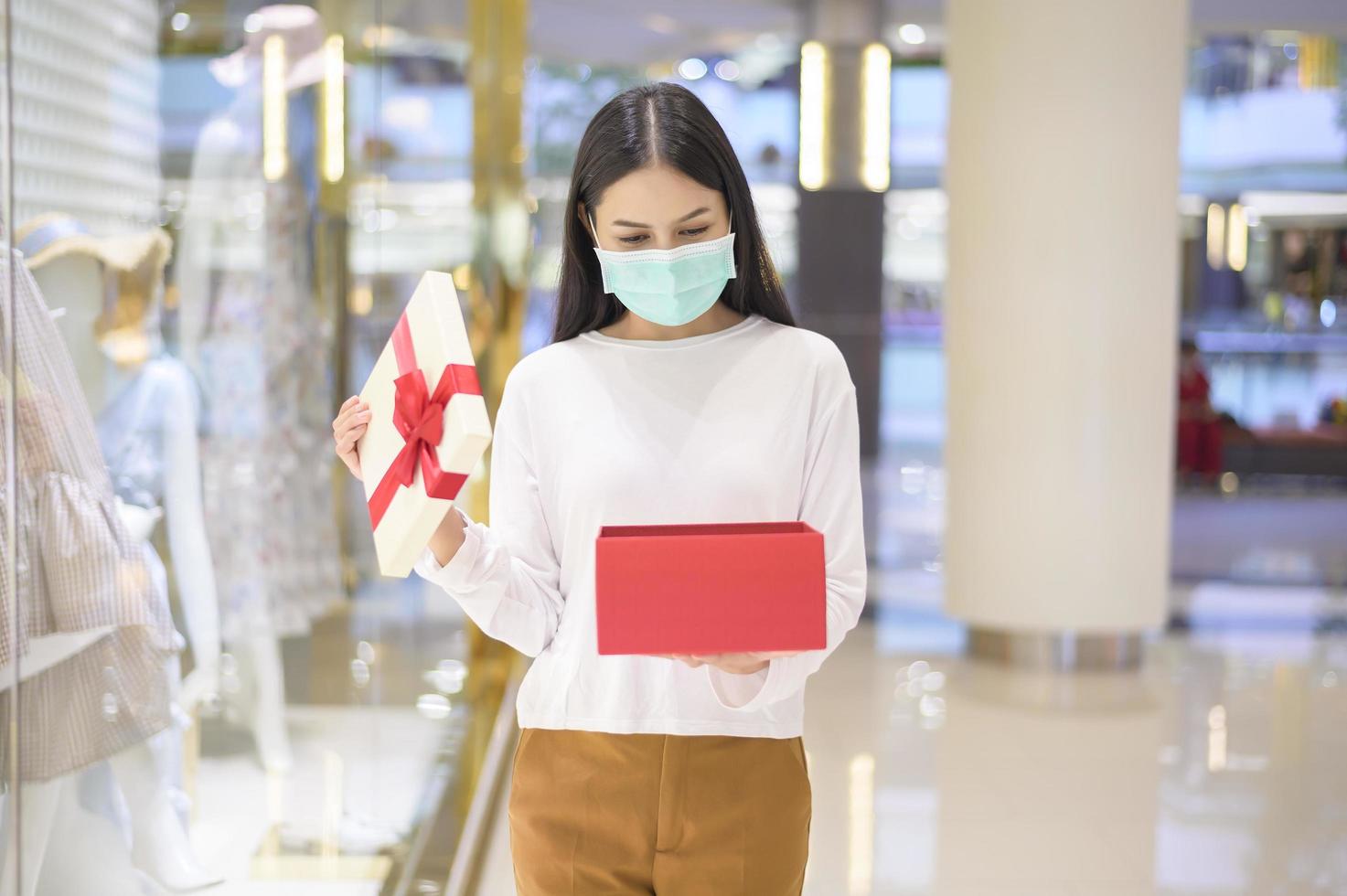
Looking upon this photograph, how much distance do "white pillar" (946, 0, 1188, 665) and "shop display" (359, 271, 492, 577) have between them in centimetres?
437

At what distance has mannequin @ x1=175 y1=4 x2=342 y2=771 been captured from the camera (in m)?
2.16

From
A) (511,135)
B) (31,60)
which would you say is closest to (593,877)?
(31,60)

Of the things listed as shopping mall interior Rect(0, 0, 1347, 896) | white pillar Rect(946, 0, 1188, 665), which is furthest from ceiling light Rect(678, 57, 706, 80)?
white pillar Rect(946, 0, 1188, 665)

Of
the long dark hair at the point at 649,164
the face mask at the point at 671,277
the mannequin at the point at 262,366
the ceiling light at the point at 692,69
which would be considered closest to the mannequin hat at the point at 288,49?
the mannequin at the point at 262,366

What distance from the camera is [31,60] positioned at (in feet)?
4.25

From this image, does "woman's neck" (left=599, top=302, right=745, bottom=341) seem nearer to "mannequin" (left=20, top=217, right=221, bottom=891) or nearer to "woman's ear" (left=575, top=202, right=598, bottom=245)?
"woman's ear" (left=575, top=202, right=598, bottom=245)

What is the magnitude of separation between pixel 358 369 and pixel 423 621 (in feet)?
3.76

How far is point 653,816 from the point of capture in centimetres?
137

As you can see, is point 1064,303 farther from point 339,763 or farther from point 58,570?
point 58,570

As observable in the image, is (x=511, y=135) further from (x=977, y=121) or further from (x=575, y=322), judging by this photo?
(x=575, y=322)

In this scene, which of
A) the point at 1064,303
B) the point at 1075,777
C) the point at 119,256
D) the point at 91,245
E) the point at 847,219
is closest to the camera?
the point at 91,245

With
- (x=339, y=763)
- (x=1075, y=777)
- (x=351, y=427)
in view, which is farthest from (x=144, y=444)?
(x=1075, y=777)

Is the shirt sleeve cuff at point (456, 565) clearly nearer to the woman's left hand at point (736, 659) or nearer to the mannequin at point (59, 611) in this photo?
the woman's left hand at point (736, 659)

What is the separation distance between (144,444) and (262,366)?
0.73 m
